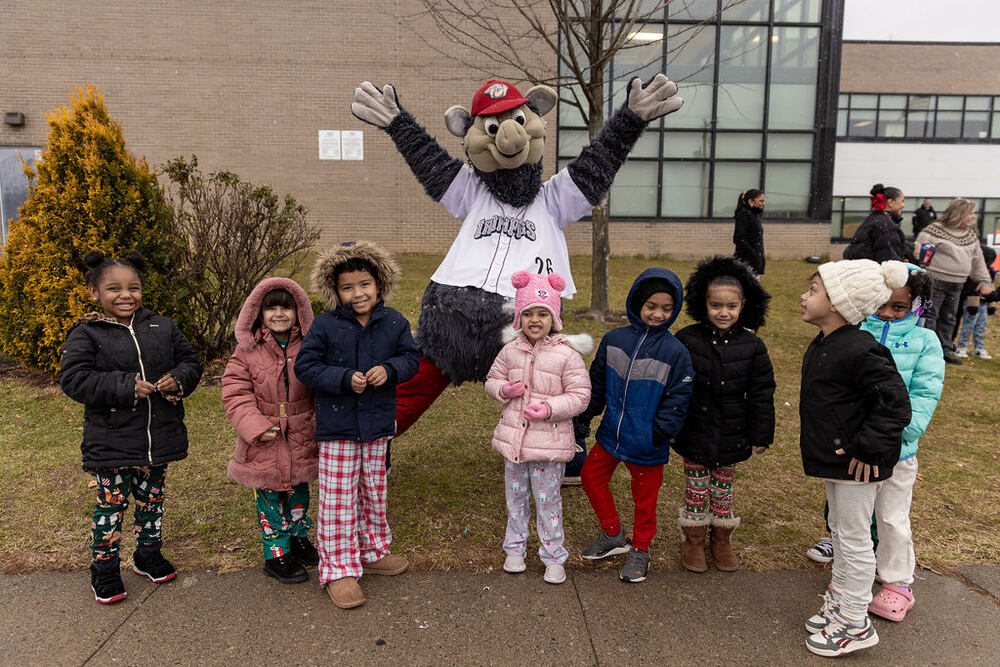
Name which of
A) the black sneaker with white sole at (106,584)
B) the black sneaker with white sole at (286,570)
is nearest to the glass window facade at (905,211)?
the black sneaker with white sole at (286,570)

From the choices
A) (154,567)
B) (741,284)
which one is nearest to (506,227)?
(741,284)

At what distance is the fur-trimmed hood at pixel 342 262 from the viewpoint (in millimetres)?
3057

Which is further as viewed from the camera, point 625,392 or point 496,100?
point 496,100

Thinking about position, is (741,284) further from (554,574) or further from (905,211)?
(905,211)

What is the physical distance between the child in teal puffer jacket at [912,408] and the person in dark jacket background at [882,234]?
175 inches

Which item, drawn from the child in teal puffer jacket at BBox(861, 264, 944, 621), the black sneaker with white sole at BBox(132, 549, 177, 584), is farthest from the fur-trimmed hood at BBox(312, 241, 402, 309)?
the child in teal puffer jacket at BBox(861, 264, 944, 621)

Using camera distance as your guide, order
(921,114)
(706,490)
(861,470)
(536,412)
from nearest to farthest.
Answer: (861,470)
(536,412)
(706,490)
(921,114)

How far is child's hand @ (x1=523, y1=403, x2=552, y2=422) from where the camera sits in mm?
2984

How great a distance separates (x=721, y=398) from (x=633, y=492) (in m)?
0.59

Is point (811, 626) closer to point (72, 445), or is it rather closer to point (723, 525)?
point (723, 525)

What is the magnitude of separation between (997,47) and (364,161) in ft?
88.2

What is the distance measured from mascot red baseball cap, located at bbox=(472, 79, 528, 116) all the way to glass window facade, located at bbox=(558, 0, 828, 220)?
13351 millimetres

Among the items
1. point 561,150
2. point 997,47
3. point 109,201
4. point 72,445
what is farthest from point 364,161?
point 997,47

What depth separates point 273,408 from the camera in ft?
10.0
